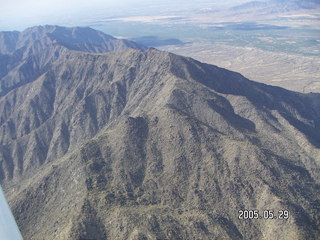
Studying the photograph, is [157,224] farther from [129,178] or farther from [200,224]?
[129,178]

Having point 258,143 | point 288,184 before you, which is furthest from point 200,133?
point 288,184
